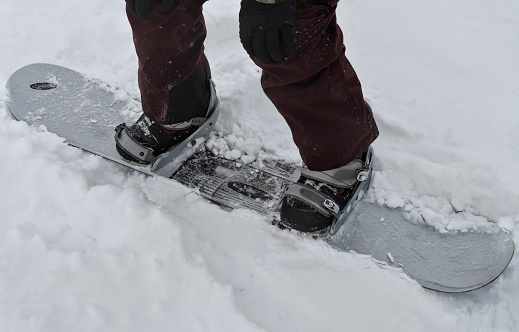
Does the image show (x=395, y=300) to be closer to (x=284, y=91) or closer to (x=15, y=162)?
(x=284, y=91)

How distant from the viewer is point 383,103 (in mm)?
2064

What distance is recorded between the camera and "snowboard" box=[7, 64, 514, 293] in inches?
54.9

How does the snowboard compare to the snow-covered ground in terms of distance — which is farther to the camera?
the snowboard

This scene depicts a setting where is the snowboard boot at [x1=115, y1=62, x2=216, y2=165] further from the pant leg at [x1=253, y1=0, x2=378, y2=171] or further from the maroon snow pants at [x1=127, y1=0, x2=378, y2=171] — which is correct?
the pant leg at [x1=253, y1=0, x2=378, y2=171]

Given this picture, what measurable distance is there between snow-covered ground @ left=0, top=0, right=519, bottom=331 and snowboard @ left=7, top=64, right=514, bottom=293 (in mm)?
62

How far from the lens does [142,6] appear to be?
4.63 feet

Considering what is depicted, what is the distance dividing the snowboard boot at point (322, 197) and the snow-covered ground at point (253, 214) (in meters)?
0.07

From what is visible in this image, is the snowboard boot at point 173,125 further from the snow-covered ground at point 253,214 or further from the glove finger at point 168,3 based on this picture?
the glove finger at point 168,3

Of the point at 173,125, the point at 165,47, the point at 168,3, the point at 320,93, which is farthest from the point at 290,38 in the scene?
the point at 173,125

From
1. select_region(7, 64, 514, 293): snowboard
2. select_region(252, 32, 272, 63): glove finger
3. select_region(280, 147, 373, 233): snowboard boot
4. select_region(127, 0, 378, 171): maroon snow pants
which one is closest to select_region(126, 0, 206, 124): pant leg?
select_region(127, 0, 378, 171): maroon snow pants

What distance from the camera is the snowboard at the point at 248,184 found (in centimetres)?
139

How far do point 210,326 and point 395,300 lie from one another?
572 millimetres

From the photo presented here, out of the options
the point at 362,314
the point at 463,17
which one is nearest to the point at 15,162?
the point at 362,314

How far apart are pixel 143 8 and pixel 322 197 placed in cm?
92
